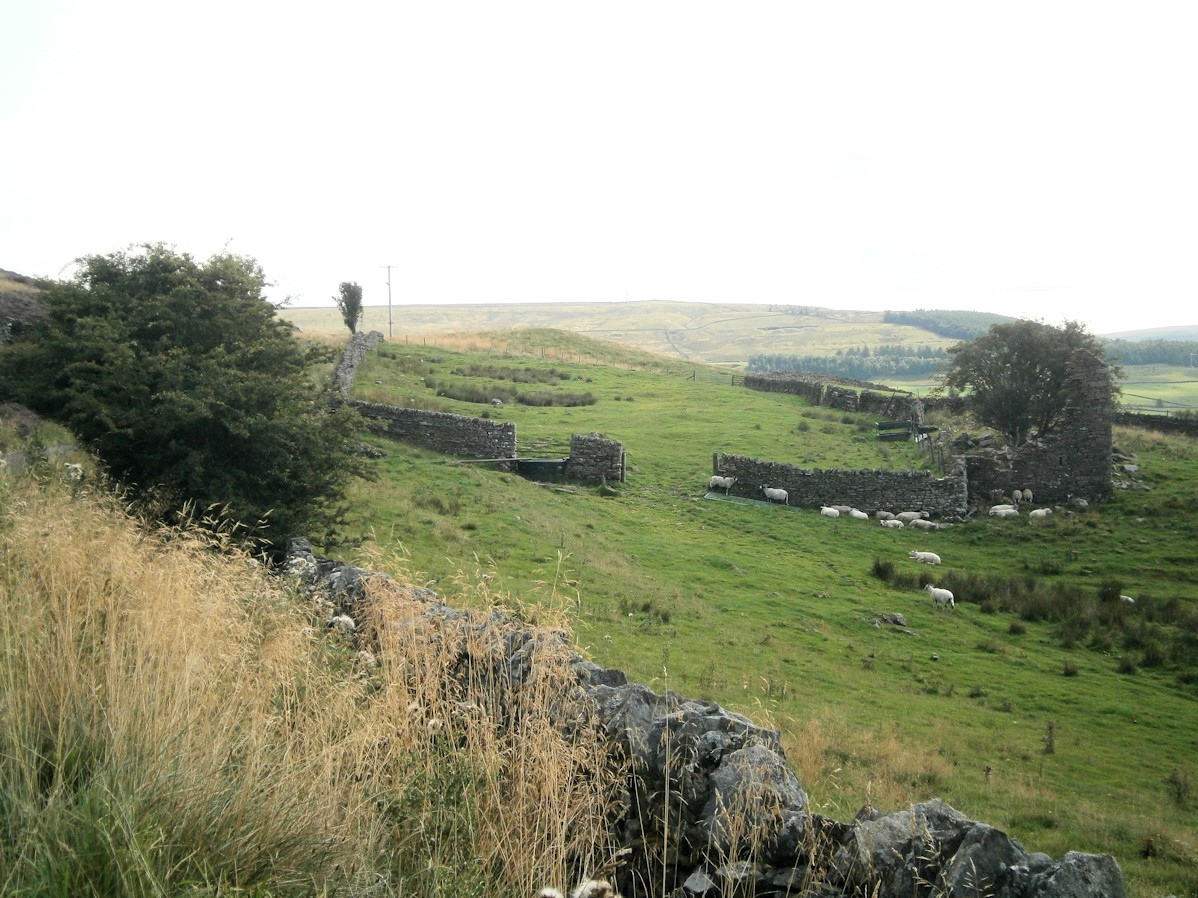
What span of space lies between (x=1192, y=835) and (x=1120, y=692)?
19.5 ft

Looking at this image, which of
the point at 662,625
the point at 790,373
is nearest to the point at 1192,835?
the point at 662,625

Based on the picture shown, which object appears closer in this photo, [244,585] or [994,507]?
[244,585]

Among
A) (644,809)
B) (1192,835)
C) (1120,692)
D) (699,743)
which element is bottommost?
(1120,692)

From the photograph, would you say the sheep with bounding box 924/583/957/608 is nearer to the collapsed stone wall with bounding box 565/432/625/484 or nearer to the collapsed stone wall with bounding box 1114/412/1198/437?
the collapsed stone wall with bounding box 565/432/625/484

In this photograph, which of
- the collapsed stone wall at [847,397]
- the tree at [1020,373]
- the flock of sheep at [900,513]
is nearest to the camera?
the flock of sheep at [900,513]

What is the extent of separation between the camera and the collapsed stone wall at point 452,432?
24922 mm

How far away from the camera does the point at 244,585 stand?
7.21 meters

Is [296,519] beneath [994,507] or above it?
above

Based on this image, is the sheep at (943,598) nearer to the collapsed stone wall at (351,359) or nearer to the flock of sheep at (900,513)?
the flock of sheep at (900,513)

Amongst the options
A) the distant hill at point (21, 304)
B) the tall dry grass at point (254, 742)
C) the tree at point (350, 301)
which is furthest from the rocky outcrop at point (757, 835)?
the tree at point (350, 301)

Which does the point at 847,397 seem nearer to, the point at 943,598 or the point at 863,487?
the point at 863,487

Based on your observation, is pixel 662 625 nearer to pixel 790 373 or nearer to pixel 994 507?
pixel 994 507

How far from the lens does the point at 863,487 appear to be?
24.5m

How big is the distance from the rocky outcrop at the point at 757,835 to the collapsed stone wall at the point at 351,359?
2263 centimetres
